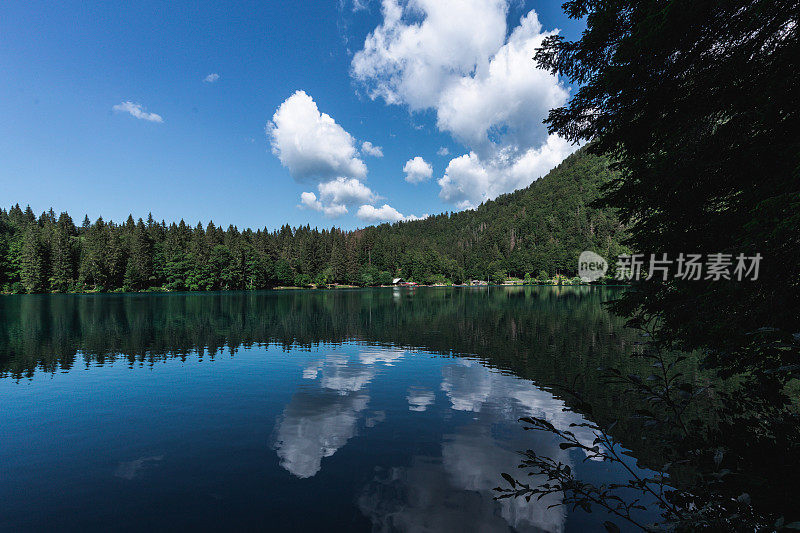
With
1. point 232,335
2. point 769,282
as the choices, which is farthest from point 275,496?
point 232,335

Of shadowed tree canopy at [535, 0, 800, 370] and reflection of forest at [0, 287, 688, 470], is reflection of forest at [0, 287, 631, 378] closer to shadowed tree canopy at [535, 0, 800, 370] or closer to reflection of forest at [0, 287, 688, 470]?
reflection of forest at [0, 287, 688, 470]

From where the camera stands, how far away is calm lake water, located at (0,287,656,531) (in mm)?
8281

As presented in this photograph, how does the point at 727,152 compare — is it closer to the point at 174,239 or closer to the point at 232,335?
the point at 232,335

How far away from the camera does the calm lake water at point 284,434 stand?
8281 millimetres

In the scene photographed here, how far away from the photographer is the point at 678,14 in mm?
7078

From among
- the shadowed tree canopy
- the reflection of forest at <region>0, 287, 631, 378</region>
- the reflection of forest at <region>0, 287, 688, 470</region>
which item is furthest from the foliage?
the reflection of forest at <region>0, 287, 631, 378</region>

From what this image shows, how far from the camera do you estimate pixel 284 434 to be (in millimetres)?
12367

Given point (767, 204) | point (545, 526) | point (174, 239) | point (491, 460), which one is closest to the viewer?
point (767, 204)

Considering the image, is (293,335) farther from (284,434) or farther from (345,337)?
(284,434)

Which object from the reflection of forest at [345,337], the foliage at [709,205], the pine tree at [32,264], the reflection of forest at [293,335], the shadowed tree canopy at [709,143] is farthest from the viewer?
the pine tree at [32,264]

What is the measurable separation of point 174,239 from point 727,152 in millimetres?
153195

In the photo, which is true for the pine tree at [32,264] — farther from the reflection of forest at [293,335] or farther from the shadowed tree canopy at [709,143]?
the shadowed tree canopy at [709,143]

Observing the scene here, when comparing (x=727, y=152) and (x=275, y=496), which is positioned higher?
(x=727, y=152)

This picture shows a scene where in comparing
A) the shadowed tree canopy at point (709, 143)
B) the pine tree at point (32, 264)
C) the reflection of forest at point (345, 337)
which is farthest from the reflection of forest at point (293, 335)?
the pine tree at point (32, 264)
